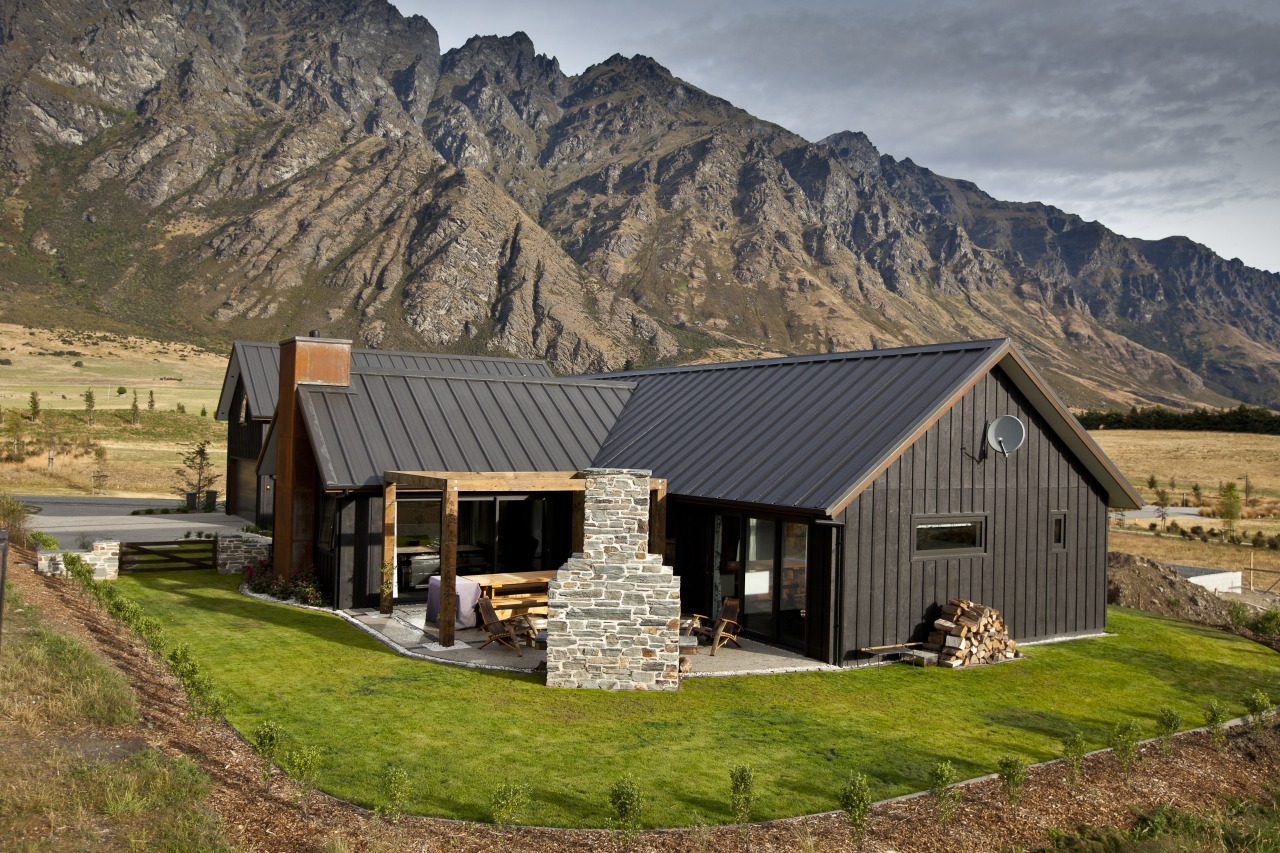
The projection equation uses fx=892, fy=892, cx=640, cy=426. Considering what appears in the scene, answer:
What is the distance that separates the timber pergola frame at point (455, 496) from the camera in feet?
45.3

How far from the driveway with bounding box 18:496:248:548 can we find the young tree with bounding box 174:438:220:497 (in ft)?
5.43

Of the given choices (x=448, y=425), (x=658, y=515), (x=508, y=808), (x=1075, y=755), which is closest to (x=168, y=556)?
(x=448, y=425)

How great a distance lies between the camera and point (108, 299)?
364 feet

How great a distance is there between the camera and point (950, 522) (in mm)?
14445

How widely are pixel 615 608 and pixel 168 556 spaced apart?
14.6m

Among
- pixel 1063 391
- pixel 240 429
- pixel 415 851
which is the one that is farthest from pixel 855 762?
pixel 1063 391

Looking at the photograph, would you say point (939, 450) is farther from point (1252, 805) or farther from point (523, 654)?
point (523, 654)

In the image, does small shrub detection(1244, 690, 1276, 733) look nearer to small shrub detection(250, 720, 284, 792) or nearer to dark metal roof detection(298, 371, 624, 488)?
small shrub detection(250, 720, 284, 792)

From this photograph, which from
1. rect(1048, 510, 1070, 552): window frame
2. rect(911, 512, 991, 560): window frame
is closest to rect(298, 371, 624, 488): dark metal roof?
rect(911, 512, 991, 560): window frame

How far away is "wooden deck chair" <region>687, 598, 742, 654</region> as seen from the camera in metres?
13.8

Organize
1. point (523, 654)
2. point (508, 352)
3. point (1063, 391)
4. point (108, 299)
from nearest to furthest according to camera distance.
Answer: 1. point (523, 654)
2. point (108, 299)
3. point (508, 352)
4. point (1063, 391)

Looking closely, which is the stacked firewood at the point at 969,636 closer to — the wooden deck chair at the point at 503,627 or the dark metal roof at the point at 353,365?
Answer: the wooden deck chair at the point at 503,627

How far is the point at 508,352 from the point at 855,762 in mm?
122910

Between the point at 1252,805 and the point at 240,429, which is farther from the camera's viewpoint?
the point at 240,429
